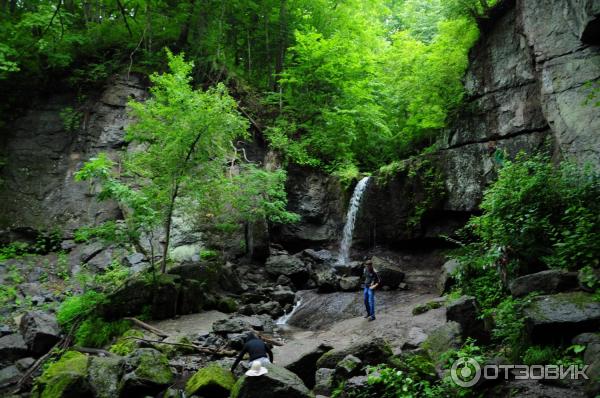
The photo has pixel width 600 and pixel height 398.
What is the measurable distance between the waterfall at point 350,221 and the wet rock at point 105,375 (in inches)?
460

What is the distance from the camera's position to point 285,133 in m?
21.1

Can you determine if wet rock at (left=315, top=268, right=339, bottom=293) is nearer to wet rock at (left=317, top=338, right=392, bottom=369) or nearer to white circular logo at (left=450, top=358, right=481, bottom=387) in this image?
wet rock at (left=317, top=338, right=392, bottom=369)

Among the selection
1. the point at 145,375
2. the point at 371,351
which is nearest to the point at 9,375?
the point at 145,375

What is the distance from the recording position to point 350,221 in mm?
18875

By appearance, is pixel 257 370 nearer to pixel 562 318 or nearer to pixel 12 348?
pixel 562 318

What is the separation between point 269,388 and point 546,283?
5275mm

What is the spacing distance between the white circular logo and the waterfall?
41.4 feet

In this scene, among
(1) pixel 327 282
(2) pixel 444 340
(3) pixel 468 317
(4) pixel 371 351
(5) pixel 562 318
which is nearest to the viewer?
(5) pixel 562 318

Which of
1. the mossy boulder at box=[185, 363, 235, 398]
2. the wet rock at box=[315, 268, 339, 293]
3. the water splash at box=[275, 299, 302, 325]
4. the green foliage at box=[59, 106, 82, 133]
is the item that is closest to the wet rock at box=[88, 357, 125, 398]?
the mossy boulder at box=[185, 363, 235, 398]

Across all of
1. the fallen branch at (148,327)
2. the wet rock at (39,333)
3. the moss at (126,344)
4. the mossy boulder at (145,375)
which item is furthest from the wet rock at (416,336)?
the wet rock at (39,333)

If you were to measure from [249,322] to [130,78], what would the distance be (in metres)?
16.5

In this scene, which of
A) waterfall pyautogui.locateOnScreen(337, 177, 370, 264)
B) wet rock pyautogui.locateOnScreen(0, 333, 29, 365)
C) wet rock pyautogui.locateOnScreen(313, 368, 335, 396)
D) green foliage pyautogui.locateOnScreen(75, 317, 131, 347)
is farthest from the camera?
waterfall pyautogui.locateOnScreen(337, 177, 370, 264)

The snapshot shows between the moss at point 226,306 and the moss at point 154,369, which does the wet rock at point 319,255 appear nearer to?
the moss at point 226,306

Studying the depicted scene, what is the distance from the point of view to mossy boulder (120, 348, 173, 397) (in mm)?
7695
